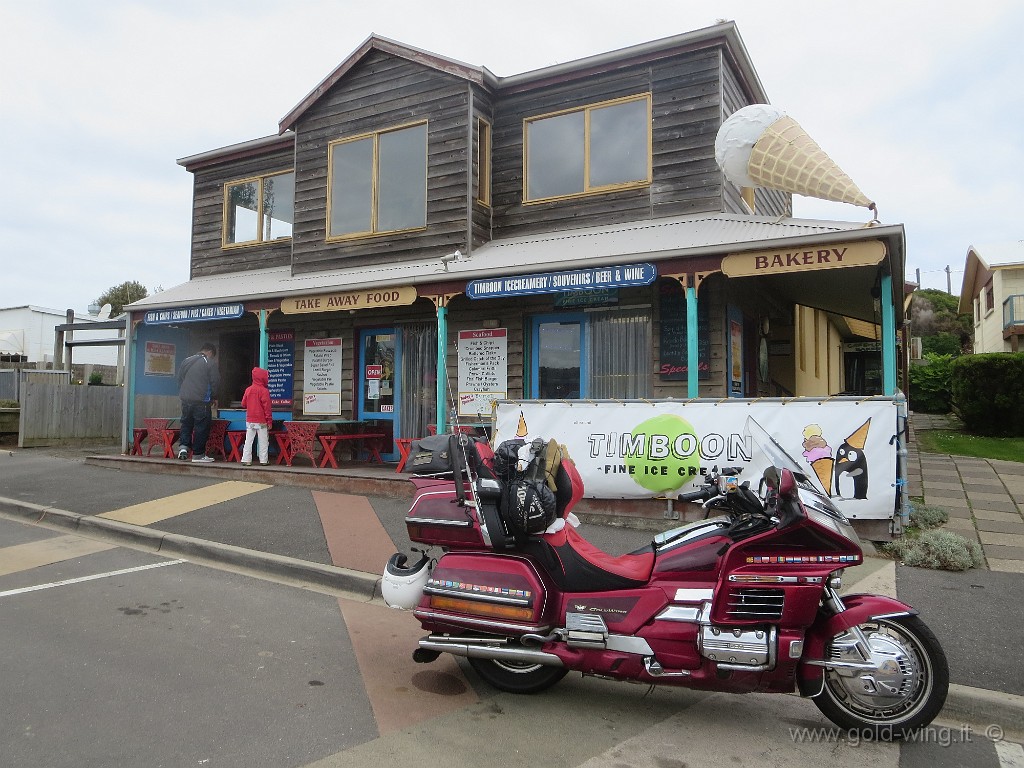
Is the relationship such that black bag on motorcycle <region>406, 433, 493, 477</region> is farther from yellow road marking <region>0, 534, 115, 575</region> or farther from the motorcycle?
yellow road marking <region>0, 534, 115, 575</region>

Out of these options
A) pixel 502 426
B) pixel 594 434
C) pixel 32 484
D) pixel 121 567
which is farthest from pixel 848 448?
pixel 32 484

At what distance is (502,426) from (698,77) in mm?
5735

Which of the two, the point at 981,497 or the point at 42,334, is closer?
the point at 981,497

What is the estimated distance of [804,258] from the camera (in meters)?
7.52

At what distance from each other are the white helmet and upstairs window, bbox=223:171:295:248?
10.7 m

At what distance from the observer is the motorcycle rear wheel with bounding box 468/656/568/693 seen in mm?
3781

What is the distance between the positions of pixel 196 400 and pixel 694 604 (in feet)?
31.6

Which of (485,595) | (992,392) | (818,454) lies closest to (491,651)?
(485,595)

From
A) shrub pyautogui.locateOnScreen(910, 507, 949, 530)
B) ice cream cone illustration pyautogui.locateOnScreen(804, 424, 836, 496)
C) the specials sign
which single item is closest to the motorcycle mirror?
ice cream cone illustration pyautogui.locateOnScreen(804, 424, 836, 496)

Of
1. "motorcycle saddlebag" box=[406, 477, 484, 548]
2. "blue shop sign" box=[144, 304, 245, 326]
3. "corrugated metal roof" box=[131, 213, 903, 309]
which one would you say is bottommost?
"motorcycle saddlebag" box=[406, 477, 484, 548]

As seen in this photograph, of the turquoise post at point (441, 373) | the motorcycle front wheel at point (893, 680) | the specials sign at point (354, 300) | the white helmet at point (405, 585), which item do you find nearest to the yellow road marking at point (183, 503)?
the turquoise post at point (441, 373)

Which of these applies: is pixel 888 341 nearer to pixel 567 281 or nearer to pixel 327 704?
pixel 567 281

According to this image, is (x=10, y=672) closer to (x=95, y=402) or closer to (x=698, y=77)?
(x=698, y=77)

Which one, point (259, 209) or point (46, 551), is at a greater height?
point (259, 209)
